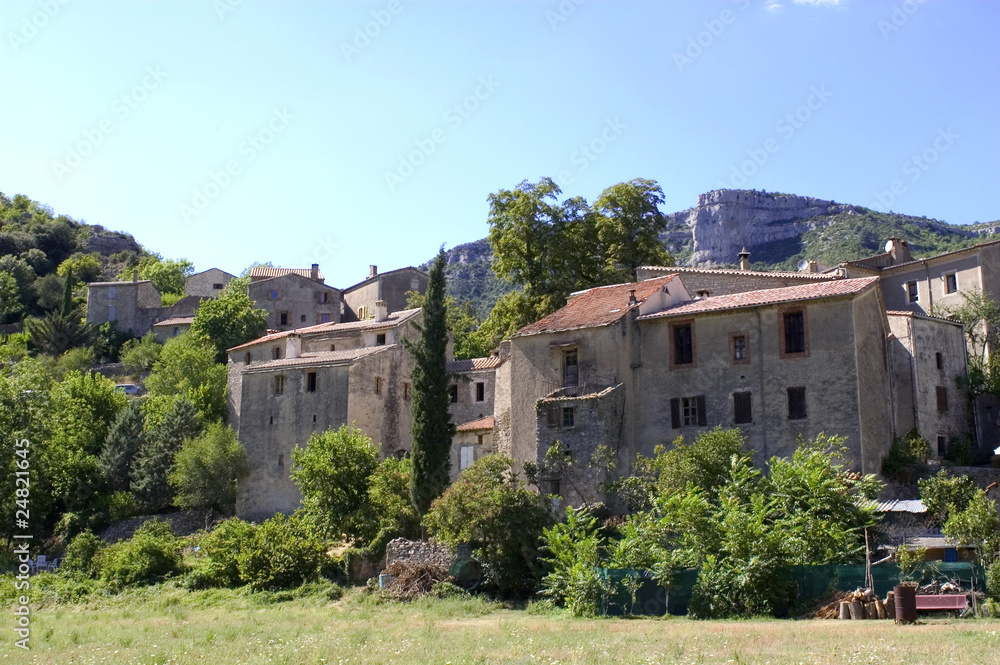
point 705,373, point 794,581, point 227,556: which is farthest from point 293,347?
point 794,581

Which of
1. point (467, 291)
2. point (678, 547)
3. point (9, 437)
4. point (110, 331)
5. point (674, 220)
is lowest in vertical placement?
point (678, 547)

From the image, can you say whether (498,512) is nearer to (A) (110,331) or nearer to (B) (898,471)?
(B) (898,471)

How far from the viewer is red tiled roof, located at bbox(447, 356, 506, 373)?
54191 millimetres

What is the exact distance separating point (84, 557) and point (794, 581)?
112ft

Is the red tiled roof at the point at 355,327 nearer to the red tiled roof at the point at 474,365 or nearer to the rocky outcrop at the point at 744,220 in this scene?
the red tiled roof at the point at 474,365

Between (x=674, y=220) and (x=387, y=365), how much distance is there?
106 meters

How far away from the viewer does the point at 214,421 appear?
62.9 metres

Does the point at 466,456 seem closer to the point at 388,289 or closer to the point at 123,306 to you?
the point at 388,289

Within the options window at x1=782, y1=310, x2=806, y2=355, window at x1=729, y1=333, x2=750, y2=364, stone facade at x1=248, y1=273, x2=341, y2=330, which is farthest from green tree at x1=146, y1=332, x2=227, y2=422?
window at x1=782, y1=310, x2=806, y2=355

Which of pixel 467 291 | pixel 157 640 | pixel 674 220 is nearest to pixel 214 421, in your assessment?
pixel 157 640

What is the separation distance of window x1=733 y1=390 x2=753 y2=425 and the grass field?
1205 centimetres

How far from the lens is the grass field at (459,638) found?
73.4ft

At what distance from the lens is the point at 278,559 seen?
139 feet

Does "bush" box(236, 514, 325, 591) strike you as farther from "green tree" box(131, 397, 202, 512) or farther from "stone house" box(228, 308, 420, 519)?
"green tree" box(131, 397, 202, 512)
